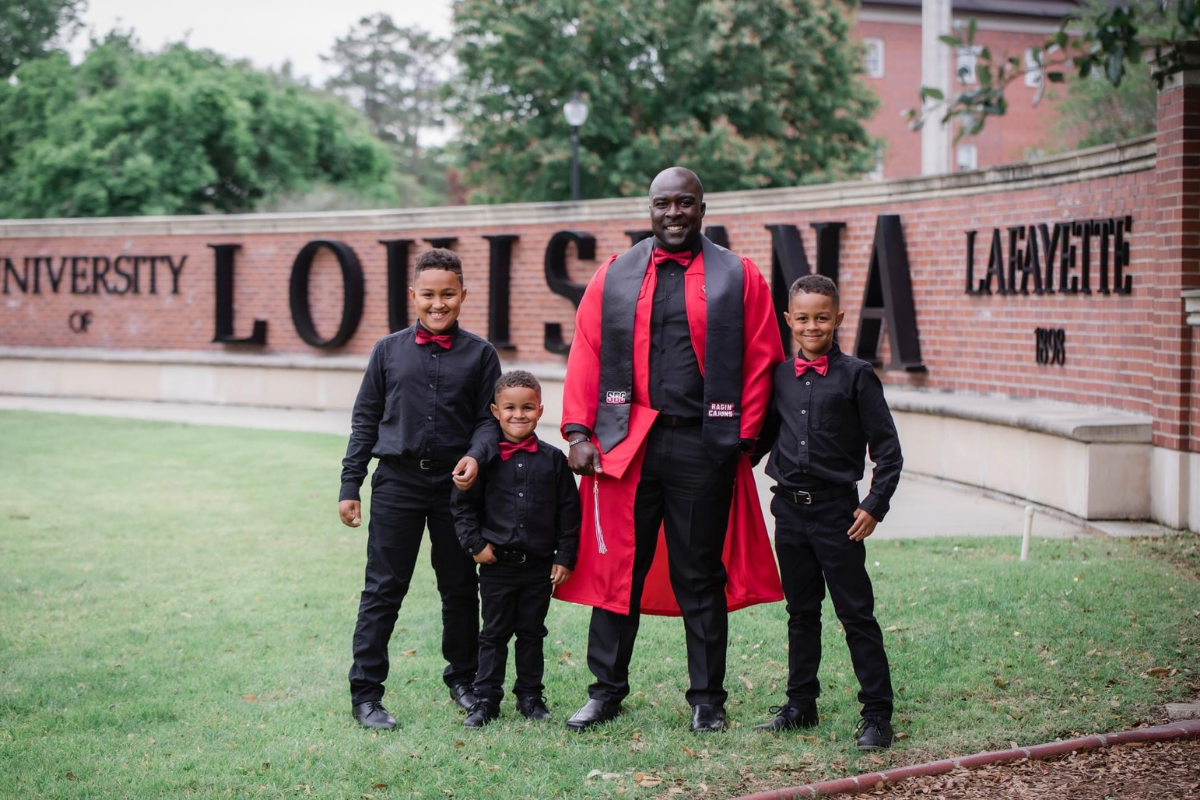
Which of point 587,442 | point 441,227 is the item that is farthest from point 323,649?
point 441,227

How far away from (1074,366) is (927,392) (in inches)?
78.5

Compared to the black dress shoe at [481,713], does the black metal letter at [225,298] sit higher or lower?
higher

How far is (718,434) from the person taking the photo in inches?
183

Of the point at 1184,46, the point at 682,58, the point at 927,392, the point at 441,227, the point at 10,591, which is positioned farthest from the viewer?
the point at 682,58

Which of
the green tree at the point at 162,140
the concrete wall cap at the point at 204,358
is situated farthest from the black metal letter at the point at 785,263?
the green tree at the point at 162,140

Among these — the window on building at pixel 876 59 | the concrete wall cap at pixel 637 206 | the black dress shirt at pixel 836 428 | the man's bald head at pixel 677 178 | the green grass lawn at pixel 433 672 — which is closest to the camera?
the green grass lawn at pixel 433 672

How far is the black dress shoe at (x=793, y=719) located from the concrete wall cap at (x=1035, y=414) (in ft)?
14.8

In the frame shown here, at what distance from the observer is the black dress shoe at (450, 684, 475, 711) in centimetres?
502

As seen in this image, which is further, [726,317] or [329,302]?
[329,302]

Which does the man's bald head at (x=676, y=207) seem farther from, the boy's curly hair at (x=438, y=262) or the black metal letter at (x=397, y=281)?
the black metal letter at (x=397, y=281)

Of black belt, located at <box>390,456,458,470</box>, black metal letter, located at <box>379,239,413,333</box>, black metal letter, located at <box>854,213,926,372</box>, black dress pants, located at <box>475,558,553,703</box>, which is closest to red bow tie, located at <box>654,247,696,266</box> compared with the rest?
black belt, located at <box>390,456,458,470</box>

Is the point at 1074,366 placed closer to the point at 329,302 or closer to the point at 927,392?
the point at 927,392

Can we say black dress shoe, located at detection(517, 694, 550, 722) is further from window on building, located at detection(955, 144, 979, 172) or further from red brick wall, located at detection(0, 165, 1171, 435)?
window on building, located at detection(955, 144, 979, 172)

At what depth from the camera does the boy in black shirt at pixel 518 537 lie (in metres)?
4.81
